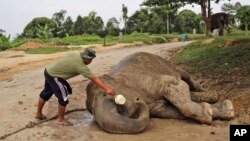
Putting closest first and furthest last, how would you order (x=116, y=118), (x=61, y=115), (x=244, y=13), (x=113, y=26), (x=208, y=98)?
(x=116, y=118)
(x=61, y=115)
(x=208, y=98)
(x=244, y=13)
(x=113, y=26)

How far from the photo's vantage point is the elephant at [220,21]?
1169 inches

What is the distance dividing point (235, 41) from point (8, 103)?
955 centimetres

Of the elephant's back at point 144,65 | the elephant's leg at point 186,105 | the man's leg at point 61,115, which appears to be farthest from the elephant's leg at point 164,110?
the man's leg at point 61,115

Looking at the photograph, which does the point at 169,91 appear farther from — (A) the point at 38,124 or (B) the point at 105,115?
(A) the point at 38,124

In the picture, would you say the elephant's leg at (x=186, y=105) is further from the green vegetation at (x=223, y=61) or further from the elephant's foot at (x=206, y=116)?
the green vegetation at (x=223, y=61)

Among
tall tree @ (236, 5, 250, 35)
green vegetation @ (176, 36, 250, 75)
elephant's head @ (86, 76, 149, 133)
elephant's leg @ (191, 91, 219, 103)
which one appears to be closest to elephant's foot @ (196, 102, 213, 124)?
elephant's head @ (86, 76, 149, 133)

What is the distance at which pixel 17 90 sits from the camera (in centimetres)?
1238

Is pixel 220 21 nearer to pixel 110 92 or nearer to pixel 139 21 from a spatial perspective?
pixel 139 21

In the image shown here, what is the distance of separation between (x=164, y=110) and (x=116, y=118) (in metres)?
1.31

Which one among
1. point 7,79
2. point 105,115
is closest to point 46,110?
point 105,115

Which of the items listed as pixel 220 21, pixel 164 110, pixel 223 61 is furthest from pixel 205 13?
pixel 164 110

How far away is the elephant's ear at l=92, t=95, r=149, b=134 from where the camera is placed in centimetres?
683

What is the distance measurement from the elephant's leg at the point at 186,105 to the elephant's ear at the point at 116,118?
2.21 feet

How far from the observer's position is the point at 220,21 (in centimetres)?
2981
